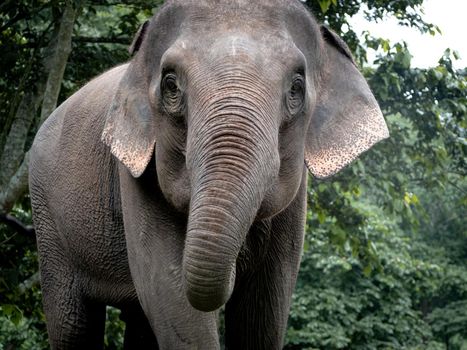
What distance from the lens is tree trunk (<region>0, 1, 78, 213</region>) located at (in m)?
7.18

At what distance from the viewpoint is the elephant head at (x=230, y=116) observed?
3604mm

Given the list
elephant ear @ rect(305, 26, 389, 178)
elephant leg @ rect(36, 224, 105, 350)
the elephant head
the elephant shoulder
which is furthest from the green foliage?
the elephant head

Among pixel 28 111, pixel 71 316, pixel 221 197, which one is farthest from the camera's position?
pixel 28 111

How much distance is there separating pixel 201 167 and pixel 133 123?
2.70ft

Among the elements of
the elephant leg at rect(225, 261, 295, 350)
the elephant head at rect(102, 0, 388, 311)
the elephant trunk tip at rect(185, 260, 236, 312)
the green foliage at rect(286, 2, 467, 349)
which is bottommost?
the green foliage at rect(286, 2, 467, 349)

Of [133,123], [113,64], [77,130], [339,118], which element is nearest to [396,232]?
[113,64]

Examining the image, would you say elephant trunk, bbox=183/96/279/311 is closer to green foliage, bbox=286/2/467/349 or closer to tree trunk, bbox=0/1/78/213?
tree trunk, bbox=0/1/78/213

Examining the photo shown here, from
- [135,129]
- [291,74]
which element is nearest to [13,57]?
[135,129]

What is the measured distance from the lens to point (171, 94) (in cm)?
407

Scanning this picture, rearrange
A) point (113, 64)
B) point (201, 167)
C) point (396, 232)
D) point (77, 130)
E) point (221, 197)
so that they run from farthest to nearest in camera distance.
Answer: point (396, 232) → point (113, 64) → point (77, 130) → point (201, 167) → point (221, 197)

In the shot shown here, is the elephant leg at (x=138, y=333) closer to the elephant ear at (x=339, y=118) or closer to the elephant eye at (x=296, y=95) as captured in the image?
the elephant ear at (x=339, y=118)

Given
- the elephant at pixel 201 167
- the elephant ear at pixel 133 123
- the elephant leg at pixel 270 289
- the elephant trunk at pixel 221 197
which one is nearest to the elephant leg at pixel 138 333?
the elephant at pixel 201 167

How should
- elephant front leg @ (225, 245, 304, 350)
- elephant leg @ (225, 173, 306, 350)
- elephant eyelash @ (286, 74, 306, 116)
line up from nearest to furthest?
1. elephant eyelash @ (286, 74, 306, 116)
2. elephant leg @ (225, 173, 306, 350)
3. elephant front leg @ (225, 245, 304, 350)

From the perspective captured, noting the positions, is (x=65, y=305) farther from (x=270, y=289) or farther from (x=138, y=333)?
(x=270, y=289)
